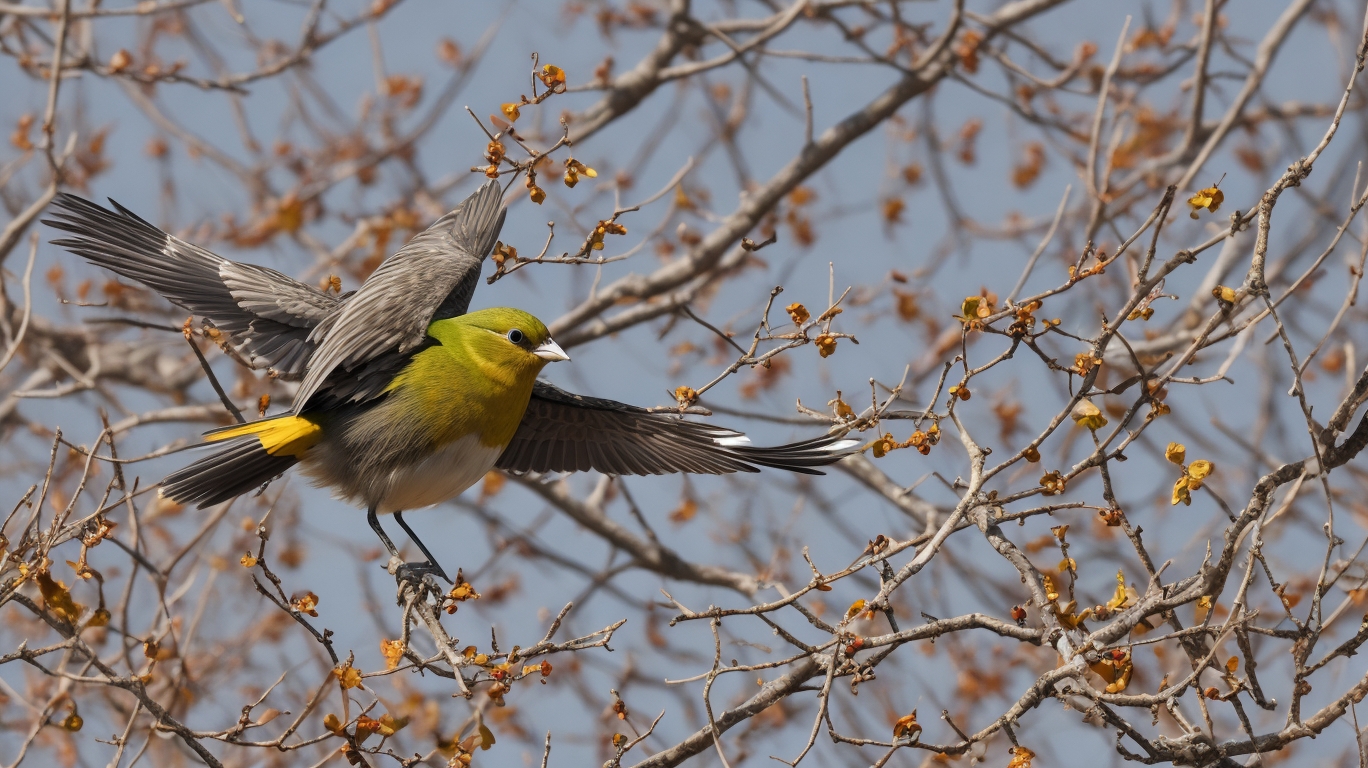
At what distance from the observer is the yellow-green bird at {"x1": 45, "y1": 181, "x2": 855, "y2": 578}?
366 cm

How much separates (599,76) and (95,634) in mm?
3152

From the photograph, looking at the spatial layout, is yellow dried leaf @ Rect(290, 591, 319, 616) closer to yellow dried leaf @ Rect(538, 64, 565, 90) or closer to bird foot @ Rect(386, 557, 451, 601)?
bird foot @ Rect(386, 557, 451, 601)

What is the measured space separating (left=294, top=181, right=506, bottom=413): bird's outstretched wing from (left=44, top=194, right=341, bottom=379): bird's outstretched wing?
0.18 metres

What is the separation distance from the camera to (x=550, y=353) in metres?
3.76

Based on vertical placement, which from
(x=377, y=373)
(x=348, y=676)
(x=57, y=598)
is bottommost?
(x=348, y=676)

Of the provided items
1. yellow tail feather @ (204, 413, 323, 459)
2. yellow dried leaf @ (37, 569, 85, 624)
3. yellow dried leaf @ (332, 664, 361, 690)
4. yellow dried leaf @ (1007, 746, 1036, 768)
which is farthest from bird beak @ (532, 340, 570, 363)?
yellow dried leaf @ (1007, 746, 1036, 768)

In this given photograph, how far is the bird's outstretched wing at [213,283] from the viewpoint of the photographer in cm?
399

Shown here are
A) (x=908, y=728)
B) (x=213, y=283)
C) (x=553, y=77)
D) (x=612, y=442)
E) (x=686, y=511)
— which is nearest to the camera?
(x=908, y=728)

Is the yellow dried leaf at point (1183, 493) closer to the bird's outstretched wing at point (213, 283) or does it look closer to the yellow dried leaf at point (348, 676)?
the yellow dried leaf at point (348, 676)

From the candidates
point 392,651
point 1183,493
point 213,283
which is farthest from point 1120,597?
point 213,283

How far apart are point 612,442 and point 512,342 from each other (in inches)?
32.2

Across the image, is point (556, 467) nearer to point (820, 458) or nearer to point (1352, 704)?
point (820, 458)

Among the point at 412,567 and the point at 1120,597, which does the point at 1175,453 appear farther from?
the point at 412,567

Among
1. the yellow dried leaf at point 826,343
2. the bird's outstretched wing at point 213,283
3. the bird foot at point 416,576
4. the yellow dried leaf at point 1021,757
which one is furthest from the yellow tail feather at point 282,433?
the yellow dried leaf at point 1021,757
